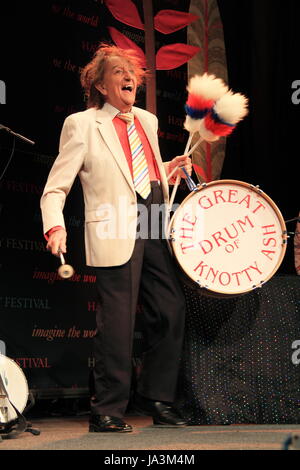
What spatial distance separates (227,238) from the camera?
10.1 ft

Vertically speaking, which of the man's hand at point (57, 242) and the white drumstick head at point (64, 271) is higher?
the man's hand at point (57, 242)

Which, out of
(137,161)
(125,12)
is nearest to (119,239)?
(137,161)

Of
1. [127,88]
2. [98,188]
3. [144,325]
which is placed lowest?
[144,325]

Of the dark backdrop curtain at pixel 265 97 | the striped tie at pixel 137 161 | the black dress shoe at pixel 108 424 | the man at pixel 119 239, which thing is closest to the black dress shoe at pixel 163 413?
the man at pixel 119 239

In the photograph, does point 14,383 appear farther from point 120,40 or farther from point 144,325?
point 120,40

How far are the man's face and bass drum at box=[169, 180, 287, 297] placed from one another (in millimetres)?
518

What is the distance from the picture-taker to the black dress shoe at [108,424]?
2844 millimetres

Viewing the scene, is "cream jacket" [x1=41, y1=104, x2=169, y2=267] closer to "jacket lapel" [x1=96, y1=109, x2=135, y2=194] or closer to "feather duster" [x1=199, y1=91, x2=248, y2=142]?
"jacket lapel" [x1=96, y1=109, x2=135, y2=194]

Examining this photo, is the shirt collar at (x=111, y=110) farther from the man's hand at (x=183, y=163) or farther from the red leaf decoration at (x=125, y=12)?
the red leaf decoration at (x=125, y=12)

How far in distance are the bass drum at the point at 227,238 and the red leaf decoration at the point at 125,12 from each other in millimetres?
1553

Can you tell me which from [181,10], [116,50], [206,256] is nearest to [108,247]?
[206,256]

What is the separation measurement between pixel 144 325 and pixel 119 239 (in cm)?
43

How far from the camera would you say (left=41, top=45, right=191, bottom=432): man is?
293 cm
